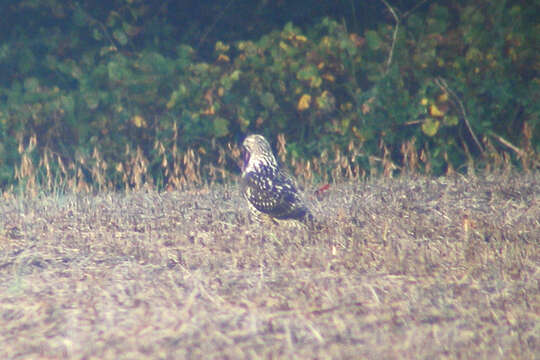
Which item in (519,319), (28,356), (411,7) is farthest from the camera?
(411,7)

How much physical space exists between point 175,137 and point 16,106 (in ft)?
4.67

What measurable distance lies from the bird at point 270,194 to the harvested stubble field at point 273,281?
129 millimetres

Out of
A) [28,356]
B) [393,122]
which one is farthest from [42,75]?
[28,356]

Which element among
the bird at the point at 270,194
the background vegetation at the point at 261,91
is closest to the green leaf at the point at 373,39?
the background vegetation at the point at 261,91

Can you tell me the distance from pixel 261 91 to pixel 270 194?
213 centimetres

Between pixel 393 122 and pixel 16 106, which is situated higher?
pixel 16 106

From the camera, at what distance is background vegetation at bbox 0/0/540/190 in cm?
623

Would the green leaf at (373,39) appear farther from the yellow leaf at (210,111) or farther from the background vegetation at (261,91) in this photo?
the yellow leaf at (210,111)

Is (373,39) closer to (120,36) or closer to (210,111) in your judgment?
(210,111)

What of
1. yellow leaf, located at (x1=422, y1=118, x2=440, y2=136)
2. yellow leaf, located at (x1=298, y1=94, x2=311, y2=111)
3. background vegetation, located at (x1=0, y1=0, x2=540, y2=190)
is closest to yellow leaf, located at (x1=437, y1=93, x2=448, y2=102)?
background vegetation, located at (x1=0, y1=0, x2=540, y2=190)

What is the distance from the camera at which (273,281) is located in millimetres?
3254

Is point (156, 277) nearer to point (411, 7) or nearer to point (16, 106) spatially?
point (16, 106)

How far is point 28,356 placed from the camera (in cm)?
248

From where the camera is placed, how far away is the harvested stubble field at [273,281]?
2562mm
